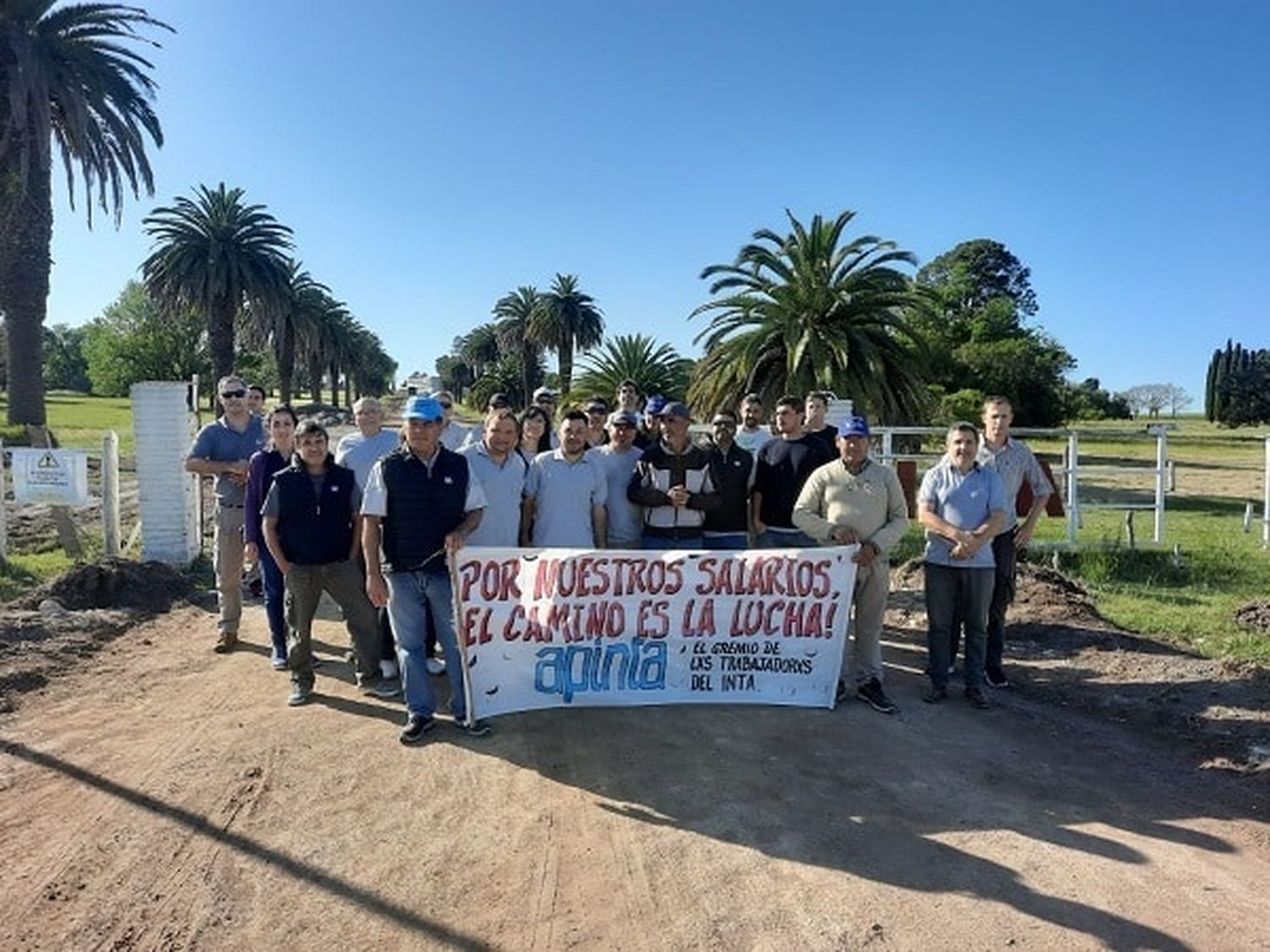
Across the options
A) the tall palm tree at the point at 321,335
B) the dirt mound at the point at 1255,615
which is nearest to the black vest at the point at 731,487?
the dirt mound at the point at 1255,615

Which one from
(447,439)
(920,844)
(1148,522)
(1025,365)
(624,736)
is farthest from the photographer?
(1025,365)

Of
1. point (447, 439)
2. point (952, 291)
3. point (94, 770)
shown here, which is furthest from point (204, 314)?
point (952, 291)

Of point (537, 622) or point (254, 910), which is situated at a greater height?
point (537, 622)

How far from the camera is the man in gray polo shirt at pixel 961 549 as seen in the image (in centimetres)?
586

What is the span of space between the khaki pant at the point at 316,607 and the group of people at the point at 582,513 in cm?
1

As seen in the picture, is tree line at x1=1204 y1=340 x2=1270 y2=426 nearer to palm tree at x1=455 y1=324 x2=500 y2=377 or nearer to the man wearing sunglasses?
palm tree at x1=455 y1=324 x2=500 y2=377

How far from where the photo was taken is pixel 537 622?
216 inches

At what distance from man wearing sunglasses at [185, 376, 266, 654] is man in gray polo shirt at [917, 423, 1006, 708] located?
536 centimetres

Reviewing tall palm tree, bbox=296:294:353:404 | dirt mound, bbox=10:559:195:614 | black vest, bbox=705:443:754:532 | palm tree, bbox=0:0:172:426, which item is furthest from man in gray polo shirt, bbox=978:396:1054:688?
tall palm tree, bbox=296:294:353:404

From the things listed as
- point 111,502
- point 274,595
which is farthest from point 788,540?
point 111,502

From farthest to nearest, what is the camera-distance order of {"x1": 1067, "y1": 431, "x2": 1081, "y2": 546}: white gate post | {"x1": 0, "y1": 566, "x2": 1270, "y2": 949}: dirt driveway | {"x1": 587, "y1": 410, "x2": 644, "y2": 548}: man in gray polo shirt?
{"x1": 1067, "y1": 431, "x2": 1081, "y2": 546}: white gate post < {"x1": 587, "y1": 410, "x2": 644, "y2": 548}: man in gray polo shirt < {"x1": 0, "y1": 566, "x2": 1270, "y2": 949}: dirt driveway

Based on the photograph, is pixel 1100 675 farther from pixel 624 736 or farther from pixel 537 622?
pixel 537 622

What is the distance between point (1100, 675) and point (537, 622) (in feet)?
14.4

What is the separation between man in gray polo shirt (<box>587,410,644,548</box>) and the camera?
6359 mm
